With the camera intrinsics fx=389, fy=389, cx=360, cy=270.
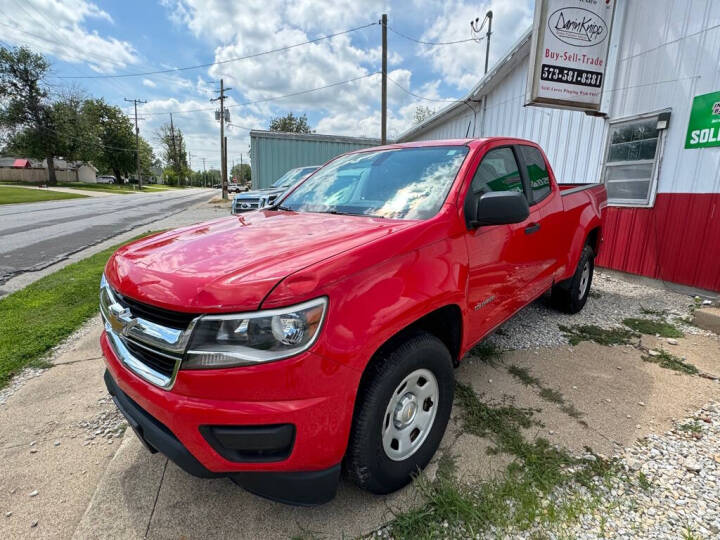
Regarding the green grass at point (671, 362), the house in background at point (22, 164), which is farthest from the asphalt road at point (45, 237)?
the house in background at point (22, 164)

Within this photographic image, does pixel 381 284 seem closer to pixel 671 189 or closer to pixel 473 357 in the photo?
pixel 473 357

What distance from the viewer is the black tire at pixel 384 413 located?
1.67 metres

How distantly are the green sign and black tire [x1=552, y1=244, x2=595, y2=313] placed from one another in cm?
218

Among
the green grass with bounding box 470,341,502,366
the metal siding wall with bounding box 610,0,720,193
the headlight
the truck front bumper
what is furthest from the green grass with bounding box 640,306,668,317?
the headlight

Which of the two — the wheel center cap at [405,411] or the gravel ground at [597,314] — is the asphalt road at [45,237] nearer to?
the wheel center cap at [405,411]

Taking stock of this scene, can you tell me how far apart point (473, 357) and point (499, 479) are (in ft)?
4.71

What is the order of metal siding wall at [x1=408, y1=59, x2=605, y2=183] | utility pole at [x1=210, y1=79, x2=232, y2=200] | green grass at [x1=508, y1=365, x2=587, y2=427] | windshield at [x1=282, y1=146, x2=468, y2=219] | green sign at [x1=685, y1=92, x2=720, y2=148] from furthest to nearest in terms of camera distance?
utility pole at [x1=210, y1=79, x2=232, y2=200] → metal siding wall at [x1=408, y1=59, x2=605, y2=183] → green sign at [x1=685, y1=92, x2=720, y2=148] → green grass at [x1=508, y1=365, x2=587, y2=427] → windshield at [x1=282, y1=146, x2=468, y2=219]

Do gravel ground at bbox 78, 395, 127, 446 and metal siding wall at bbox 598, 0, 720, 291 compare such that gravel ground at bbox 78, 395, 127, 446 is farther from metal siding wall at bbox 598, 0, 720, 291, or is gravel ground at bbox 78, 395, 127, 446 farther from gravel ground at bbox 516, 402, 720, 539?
metal siding wall at bbox 598, 0, 720, 291

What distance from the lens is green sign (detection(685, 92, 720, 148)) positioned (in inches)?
187

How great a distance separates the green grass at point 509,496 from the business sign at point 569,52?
542 centimetres

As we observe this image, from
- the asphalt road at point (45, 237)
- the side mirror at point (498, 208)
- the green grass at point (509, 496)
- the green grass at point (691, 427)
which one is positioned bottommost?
the asphalt road at point (45, 237)

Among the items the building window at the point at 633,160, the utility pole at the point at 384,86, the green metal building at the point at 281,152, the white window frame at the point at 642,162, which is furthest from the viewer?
the green metal building at the point at 281,152

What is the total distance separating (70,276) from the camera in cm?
600

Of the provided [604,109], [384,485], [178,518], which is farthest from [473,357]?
[604,109]
